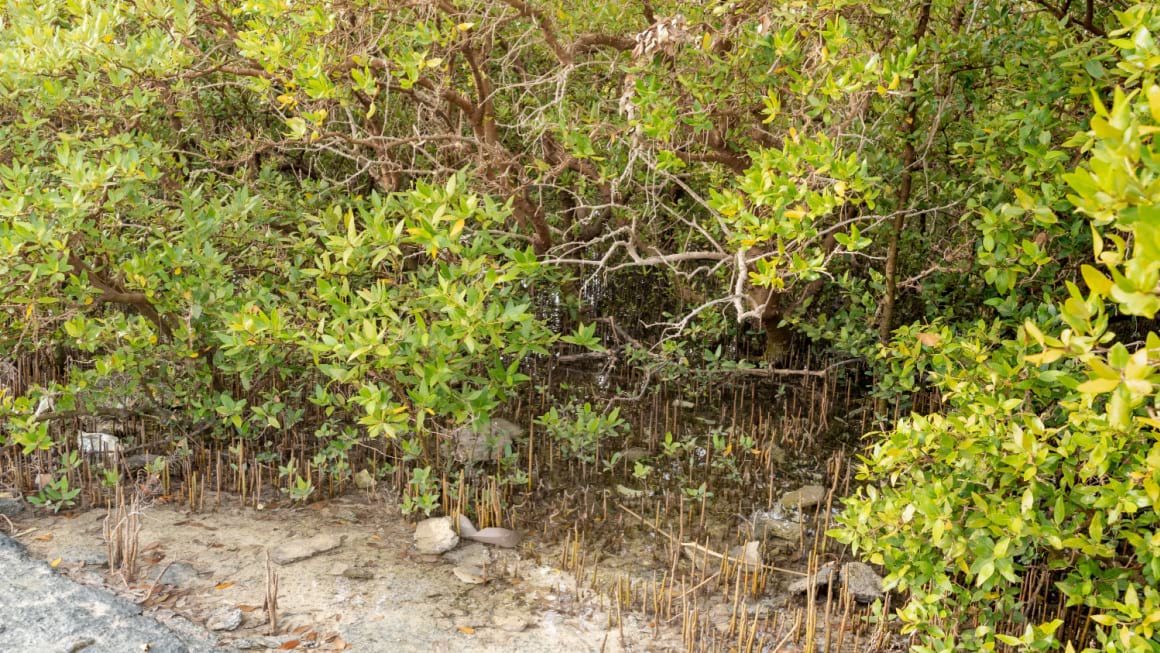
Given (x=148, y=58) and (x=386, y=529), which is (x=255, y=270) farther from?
(x=386, y=529)

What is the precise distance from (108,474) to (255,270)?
3.52 feet

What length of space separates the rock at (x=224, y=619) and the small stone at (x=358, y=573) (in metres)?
0.42

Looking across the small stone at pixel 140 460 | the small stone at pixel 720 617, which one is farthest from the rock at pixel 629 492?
the small stone at pixel 140 460

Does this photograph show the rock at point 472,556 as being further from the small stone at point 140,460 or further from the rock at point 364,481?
the small stone at point 140,460

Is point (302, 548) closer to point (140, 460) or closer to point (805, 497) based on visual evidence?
point (140, 460)

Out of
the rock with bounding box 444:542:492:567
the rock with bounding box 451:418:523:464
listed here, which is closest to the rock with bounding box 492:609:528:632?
the rock with bounding box 444:542:492:567

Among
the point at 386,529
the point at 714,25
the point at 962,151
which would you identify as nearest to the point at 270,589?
the point at 386,529

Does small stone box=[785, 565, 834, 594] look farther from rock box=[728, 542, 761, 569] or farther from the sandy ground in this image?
the sandy ground

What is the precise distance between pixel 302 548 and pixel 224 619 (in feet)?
1.70

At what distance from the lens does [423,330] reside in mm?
3016

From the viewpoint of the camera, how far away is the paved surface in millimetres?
2623

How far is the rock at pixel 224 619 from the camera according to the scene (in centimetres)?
283

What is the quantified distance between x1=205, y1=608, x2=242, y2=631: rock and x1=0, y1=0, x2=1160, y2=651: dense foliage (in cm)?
78

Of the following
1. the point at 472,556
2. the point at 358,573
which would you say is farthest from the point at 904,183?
the point at 358,573
